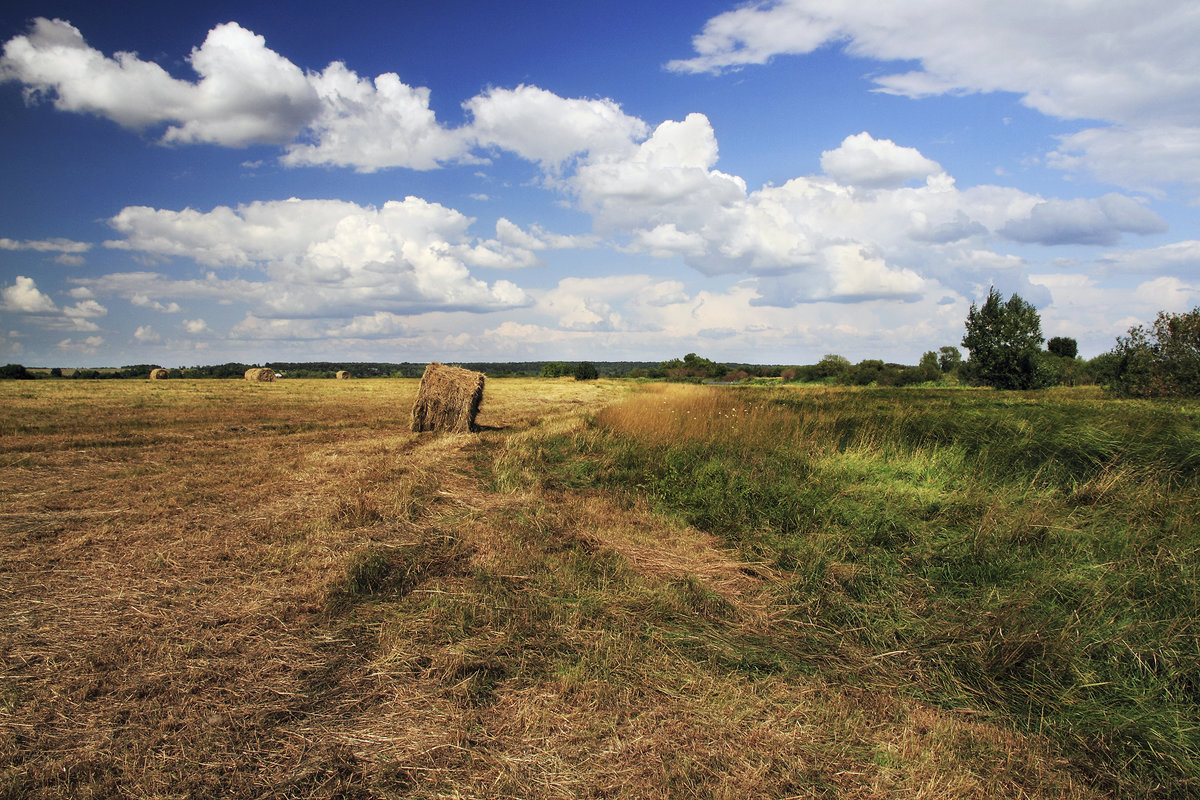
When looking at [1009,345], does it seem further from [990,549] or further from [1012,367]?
[990,549]

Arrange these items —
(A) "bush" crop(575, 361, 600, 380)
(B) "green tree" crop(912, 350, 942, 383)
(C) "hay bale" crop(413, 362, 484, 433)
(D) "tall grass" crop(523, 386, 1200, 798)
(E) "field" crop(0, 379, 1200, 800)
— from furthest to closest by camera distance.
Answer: (A) "bush" crop(575, 361, 600, 380), (B) "green tree" crop(912, 350, 942, 383), (C) "hay bale" crop(413, 362, 484, 433), (D) "tall grass" crop(523, 386, 1200, 798), (E) "field" crop(0, 379, 1200, 800)

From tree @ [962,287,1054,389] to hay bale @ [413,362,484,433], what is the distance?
31.8 metres

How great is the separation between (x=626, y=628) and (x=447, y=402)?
11175 mm

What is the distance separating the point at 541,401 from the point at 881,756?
25.5 metres

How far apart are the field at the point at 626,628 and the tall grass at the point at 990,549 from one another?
31 millimetres

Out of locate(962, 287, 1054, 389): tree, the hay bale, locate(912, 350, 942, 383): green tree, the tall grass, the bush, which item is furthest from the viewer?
the bush

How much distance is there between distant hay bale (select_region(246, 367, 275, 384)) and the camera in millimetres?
43700

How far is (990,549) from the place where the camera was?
5160 mm

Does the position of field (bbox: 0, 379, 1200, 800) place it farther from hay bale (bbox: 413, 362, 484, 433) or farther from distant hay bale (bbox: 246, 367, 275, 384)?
distant hay bale (bbox: 246, 367, 275, 384)

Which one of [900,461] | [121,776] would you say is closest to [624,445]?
[900,461]

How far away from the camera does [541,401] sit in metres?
27.8

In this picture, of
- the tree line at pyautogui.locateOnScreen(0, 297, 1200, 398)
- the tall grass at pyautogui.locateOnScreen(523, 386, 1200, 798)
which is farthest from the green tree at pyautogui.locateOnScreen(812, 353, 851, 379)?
the tall grass at pyautogui.locateOnScreen(523, 386, 1200, 798)

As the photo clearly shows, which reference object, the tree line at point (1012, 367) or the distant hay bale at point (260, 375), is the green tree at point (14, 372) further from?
the distant hay bale at point (260, 375)

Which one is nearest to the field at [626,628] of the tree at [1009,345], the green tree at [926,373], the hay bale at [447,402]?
the hay bale at [447,402]
